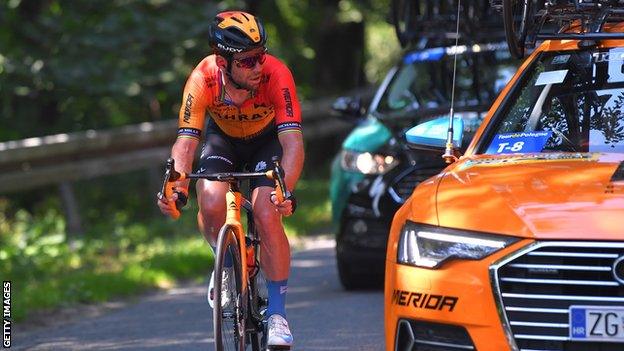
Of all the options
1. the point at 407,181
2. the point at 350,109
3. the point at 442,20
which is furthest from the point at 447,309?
the point at 442,20

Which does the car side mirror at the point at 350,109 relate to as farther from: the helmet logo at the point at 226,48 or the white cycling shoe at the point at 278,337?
the white cycling shoe at the point at 278,337

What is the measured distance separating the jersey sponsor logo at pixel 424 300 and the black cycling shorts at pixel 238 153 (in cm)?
175

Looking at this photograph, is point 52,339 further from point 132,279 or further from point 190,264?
point 190,264

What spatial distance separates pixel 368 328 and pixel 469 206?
3.30 m

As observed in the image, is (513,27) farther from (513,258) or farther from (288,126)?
(513,258)

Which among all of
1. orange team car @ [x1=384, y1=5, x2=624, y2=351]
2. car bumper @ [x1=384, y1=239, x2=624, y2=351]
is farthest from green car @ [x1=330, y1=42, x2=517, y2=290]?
car bumper @ [x1=384, y1=239, x2=624, y2=351]

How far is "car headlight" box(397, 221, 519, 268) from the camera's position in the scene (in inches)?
206

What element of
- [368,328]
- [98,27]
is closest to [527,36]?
[368,328]

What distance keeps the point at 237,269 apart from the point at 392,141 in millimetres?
3832

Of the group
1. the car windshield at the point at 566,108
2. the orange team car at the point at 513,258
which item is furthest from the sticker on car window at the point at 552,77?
the orange team car at the point at 513,258

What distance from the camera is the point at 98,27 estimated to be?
15648 millimetres

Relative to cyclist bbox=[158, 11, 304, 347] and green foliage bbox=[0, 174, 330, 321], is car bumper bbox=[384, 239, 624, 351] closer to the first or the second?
cyclist bbox=[158, 11, 304, 347]

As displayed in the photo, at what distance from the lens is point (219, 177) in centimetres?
642

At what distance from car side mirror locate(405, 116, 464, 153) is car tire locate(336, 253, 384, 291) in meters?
3.50
